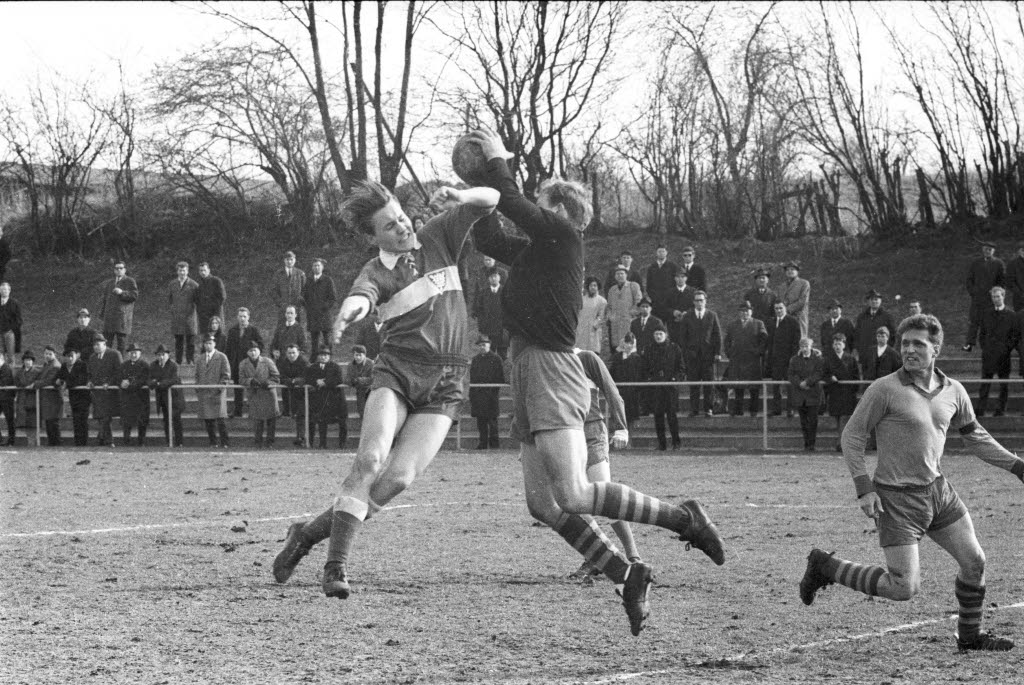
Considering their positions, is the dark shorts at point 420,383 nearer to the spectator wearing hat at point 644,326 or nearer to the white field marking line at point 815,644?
the white field marking line at point 815,644

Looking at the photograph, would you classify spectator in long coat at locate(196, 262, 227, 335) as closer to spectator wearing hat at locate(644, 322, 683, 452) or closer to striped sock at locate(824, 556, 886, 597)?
spectator wearing hat at locate(644, 322, 683, 452)

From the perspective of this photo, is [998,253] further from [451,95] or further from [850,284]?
[451,95]

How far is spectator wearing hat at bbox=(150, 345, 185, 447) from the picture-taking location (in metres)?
20.5

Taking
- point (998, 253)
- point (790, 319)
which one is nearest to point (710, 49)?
point (998, 253)

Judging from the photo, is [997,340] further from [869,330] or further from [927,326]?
[927,326]

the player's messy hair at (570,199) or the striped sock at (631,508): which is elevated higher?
the player's messy hair at (570,199)

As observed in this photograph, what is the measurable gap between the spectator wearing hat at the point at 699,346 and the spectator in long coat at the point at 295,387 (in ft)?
18.7

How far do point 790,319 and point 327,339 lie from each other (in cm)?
824

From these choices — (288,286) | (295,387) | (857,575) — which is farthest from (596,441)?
(288,286)

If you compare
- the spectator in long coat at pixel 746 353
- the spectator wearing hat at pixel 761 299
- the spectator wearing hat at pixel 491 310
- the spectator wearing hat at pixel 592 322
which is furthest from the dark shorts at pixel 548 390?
the spectator wearing hat at pixel 761 299

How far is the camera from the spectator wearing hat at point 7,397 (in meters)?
21.3

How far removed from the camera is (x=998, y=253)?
996 inches

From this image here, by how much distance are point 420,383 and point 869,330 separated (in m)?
13.4

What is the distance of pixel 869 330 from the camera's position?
1839 centimetres
